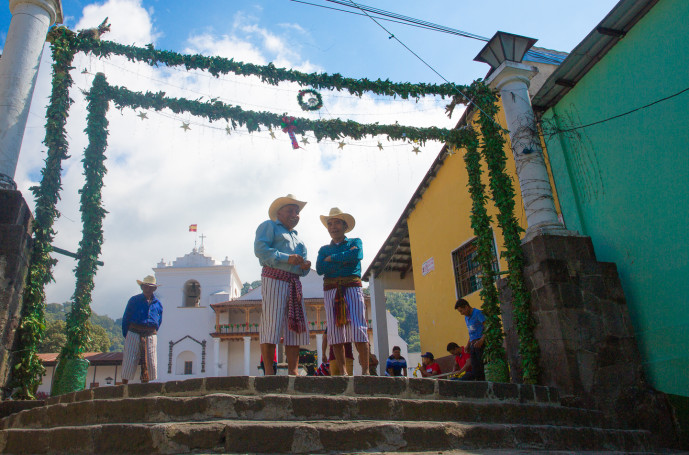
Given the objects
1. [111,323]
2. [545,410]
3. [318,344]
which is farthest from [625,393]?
[111,323]

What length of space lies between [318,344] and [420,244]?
15950mm

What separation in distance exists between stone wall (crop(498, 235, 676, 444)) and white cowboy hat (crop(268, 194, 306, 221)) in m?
2.69

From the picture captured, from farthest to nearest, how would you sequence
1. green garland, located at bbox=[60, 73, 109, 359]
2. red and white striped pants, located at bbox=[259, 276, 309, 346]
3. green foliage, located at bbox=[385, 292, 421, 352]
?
1. green foliage, located at bbox=[385, 292, 421, 352]
2. green garland, located at bbox=[60, 73, 109, 359]
3. red and white striped pants, located at bbox=[259, 276, 309, 346]

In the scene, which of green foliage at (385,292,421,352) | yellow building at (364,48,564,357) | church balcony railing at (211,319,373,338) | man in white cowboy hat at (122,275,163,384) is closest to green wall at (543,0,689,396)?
yellow building at (364,48,564,357)

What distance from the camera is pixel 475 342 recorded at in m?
6.29

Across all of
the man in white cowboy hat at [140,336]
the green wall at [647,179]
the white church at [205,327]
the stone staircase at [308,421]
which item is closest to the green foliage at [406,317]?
the white church at [205,327]

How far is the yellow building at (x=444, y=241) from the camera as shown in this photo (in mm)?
9836

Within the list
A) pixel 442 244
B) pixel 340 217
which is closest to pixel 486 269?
pixel 340 217

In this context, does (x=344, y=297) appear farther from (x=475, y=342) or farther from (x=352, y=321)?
(x=475, y=342)

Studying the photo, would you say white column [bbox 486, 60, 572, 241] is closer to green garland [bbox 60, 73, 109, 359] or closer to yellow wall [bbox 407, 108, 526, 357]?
yellow wall [bbox 407, 108, 526, 357]

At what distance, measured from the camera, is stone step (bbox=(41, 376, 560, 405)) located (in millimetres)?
3523

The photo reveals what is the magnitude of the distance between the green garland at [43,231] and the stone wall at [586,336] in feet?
17.5

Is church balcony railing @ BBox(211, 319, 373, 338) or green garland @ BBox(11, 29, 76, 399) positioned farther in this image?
church balcony railing @ BBox(211, 319, 373, 338)

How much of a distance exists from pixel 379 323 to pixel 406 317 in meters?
60.0
